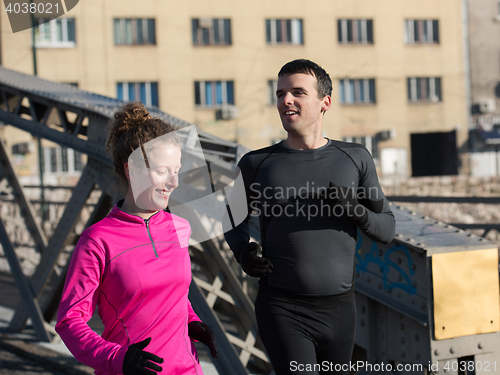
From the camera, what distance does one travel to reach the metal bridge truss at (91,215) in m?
4.23

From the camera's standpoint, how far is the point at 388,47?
28703 mm

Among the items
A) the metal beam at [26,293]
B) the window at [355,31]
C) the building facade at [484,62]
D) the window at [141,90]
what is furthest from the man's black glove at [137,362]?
the building facade at [484,62]

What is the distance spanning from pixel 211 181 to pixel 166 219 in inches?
81.1

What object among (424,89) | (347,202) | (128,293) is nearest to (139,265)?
(128,293)

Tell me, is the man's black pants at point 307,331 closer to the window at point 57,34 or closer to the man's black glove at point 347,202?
the man's black glove at point 347,202

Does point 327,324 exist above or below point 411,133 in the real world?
below

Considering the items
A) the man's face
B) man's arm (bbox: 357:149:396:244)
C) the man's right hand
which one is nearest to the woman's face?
the man's right hand

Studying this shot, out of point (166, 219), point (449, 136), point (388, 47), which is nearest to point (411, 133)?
point (449, 136)

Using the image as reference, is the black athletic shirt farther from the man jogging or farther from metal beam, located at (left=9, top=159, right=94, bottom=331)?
metal beam, located at (left=9, top=159, right=94, bottom=331)

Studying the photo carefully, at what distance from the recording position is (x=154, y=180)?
2021mm

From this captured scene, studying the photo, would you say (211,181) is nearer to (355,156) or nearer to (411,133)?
(355,156)

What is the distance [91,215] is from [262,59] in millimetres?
23307

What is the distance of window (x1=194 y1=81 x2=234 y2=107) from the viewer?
Answer: 27062mm

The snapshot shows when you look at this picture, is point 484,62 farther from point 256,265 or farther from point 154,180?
point 154,180
